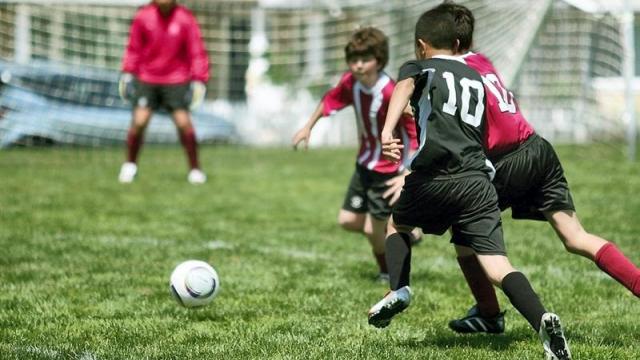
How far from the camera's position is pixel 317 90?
1809cm

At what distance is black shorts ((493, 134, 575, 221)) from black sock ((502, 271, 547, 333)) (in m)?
0.46

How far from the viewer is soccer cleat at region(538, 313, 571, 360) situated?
3676 mm

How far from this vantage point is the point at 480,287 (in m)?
4.59

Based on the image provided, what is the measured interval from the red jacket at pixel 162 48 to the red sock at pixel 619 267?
7235 millimetres

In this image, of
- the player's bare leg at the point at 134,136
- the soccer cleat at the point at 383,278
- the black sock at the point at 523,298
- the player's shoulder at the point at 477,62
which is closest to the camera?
the black sock at the point at 523,298

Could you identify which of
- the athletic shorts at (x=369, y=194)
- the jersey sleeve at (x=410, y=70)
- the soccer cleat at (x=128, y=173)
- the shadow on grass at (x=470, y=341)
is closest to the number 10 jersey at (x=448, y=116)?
the jersey sleeve at (x=410, y=70)

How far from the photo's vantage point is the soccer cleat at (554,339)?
368 centimetres

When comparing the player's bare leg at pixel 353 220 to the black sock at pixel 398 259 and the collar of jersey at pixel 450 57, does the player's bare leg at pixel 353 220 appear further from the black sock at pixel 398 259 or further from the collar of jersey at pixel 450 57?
the collar of jersey at pixel 450 57

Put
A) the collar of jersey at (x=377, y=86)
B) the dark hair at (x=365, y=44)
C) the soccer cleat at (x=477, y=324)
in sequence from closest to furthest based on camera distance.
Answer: the soccer cleat at (x=477, y=324) < the dark hair at (x=365, y=44) < the collar of jersey at (x=377, y=86)

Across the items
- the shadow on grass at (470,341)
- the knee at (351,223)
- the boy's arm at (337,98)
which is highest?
the boy's arm at (337,98)

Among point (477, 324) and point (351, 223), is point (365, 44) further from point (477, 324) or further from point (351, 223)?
point (477, 324)

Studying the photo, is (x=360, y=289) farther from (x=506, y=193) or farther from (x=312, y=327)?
(x=506, y=193)

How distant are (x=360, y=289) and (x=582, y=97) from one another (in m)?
8.50

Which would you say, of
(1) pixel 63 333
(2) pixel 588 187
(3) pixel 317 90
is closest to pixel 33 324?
(1) pixel 63 333
